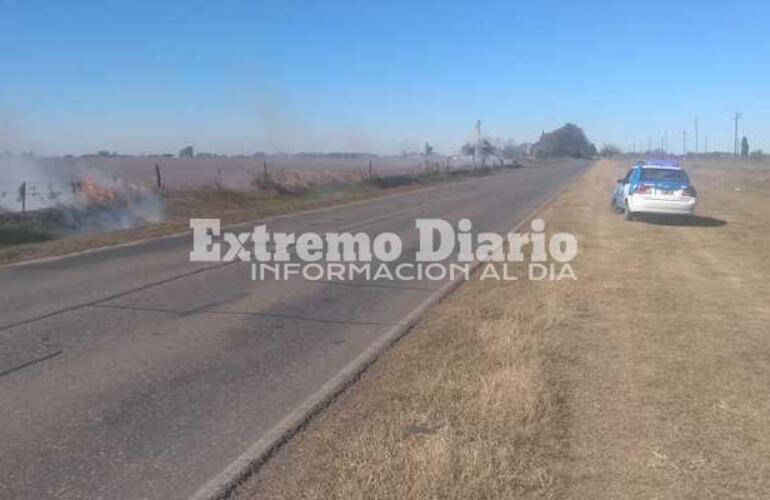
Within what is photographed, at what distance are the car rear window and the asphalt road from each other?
38.0ft

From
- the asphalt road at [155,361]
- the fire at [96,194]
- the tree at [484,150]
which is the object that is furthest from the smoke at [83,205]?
the tree at [484,150]

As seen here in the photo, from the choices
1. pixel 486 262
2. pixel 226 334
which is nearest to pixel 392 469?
pixel 226 334

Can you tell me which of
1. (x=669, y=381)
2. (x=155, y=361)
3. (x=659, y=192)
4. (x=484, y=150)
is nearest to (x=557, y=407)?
(x=669, y=381)

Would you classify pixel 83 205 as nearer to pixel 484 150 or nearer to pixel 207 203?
pixel 207 203

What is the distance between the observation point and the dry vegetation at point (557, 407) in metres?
4.36

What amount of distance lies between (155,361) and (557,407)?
3.39 meters

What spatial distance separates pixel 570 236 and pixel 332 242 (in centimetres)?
521

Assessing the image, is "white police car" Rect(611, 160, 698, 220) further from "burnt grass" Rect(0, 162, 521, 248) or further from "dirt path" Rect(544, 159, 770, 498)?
"burnt grass" Rect(0, 162, 521, 248)

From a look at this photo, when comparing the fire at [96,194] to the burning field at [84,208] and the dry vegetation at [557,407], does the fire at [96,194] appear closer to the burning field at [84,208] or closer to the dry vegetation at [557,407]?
the burning field at [84,208]

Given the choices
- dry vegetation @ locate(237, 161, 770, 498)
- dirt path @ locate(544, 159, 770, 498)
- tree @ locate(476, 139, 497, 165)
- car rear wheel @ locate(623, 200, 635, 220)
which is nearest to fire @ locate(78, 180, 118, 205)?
car rear wheel @ locate(623, 200, 635, 220)

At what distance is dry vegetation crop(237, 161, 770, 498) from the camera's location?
4.36 metres

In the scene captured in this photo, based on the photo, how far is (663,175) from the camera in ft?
69.2

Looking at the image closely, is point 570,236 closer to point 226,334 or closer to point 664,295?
point 664,295

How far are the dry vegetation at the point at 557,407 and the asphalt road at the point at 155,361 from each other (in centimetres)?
56
